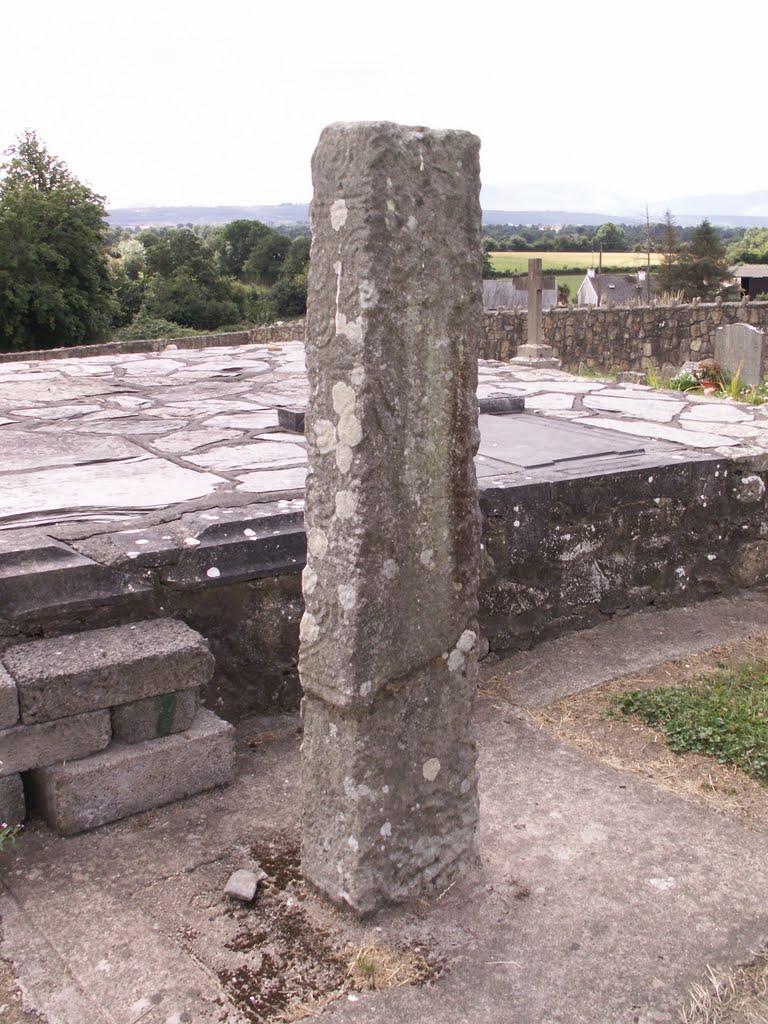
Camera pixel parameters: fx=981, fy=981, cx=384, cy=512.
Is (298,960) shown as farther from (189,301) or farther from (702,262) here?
(702,262)

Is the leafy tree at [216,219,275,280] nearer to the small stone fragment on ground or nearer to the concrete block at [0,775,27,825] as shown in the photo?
the concrete block at [0,775,27,825]

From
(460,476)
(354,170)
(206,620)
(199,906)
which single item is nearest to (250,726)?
(206,620)

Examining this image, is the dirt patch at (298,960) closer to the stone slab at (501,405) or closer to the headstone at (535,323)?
the stone slab at (501,405)

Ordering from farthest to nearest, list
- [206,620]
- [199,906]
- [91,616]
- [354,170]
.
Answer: [206,620] → [91,616] → [199,906] → [354,170]

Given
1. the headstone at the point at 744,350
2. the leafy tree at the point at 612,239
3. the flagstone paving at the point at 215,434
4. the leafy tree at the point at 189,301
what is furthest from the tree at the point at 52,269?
the leafy tree at the point at 612,239

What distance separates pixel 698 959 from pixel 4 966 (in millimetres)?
1509

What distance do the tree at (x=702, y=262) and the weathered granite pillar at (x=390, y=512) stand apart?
4513cm

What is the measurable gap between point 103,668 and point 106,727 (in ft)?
0.58

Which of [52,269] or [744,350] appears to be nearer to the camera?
[744,350]

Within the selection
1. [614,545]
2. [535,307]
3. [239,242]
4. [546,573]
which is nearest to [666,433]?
[614,545]

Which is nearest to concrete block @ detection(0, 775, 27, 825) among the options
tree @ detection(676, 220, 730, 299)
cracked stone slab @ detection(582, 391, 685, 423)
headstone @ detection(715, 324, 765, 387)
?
Answer: cracked stone slab @ detection(582, 391, 685, 423)

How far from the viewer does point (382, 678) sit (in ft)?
7.20

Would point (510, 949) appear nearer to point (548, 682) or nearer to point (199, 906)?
point (199, 906)

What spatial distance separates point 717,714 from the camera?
337 cm
